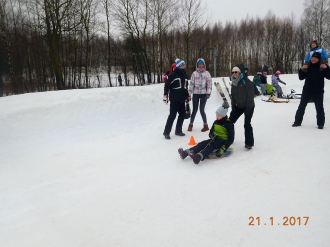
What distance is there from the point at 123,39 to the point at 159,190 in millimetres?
31273

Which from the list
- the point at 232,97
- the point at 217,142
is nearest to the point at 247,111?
the point at 232,97

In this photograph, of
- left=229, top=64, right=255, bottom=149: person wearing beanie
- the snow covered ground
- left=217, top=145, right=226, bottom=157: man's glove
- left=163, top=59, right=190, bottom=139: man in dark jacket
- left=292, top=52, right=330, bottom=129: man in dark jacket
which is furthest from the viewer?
left=163, top=59, right=190, bottom=139: man in dark jacket

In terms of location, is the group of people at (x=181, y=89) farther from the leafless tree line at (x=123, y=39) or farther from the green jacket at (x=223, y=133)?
the leafless tree line at (x=123, y=39)

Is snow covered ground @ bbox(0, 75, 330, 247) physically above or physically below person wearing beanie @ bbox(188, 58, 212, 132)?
below

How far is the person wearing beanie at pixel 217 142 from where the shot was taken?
4258mm

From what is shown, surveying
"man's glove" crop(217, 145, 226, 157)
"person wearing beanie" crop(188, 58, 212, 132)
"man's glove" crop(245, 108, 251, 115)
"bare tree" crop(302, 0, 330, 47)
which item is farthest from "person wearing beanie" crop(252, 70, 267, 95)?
"bare tree" crop(302, 0, 330, 47)

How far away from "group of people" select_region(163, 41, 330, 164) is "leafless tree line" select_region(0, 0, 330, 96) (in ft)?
49.7

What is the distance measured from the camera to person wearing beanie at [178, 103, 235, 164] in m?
4.26

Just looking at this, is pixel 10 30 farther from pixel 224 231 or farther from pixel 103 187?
pixel 224 231

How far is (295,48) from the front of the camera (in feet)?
124

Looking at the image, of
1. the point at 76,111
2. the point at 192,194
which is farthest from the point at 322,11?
the point at 192,194

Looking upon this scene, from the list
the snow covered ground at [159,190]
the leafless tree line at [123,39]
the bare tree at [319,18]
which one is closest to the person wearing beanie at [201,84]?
the snow covered ground at [159,190]

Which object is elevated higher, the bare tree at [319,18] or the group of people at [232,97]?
the bare tree at [319,18]

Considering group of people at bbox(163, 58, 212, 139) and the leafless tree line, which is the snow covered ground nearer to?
group of people at bbox(163, 58, 212, 139)
